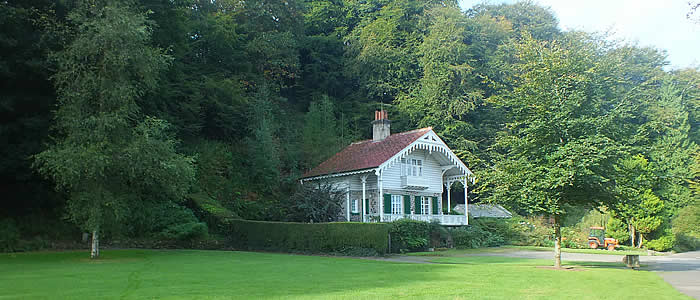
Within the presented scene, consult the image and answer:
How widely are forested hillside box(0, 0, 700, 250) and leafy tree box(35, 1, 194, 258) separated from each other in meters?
0.08

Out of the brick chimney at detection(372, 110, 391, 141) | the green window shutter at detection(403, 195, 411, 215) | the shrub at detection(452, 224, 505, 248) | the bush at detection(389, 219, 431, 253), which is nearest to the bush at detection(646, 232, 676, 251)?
the shrub at detection(452, 224, 505, 248)

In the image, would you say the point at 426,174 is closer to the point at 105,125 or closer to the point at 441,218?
the point at 441,218

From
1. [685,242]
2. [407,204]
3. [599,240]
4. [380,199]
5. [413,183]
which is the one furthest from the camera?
[599,240]

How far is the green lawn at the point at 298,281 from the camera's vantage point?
10867 millimetres

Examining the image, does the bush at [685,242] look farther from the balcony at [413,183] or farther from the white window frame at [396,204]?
the white window frame at [396,204]

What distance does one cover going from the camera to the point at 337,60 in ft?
160

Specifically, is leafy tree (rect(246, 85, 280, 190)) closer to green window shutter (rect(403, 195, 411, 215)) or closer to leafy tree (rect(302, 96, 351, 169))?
leafy tree (rect(302, 96, 351, 169))

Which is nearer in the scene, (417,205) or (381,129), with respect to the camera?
(417,205)

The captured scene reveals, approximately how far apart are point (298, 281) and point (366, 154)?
2042 cm

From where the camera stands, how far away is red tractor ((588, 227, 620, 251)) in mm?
34219

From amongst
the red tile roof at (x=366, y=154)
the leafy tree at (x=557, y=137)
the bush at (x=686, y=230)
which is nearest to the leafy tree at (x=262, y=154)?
the red tile roof at (x=366, y=154)

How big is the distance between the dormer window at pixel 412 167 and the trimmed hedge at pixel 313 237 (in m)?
9.42

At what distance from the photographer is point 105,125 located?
19797 millimetres

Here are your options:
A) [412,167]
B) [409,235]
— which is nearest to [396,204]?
[412,167]
